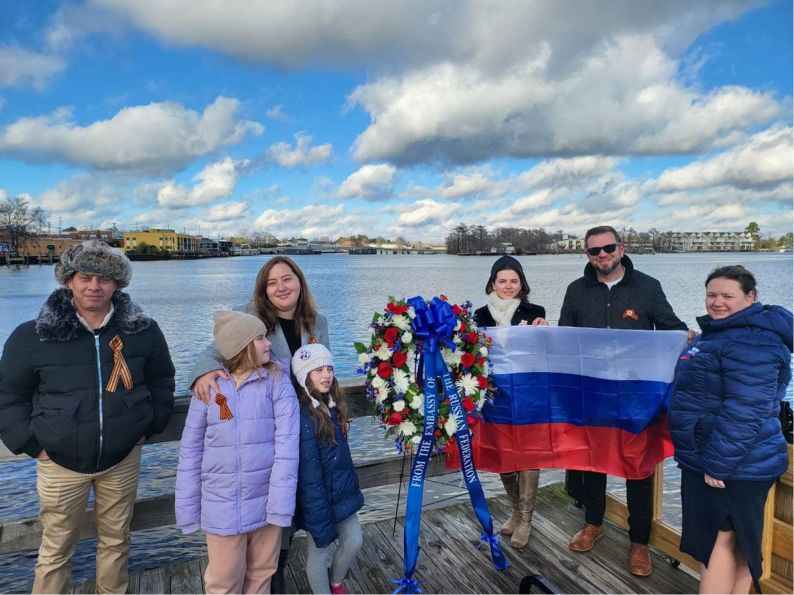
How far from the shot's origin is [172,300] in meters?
41.1

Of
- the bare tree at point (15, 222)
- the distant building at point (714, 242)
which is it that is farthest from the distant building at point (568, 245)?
the bare tree at point (15, 222)

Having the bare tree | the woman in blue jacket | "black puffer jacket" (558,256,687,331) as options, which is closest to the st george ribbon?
"black puffer jacket" (558,256,687,331)

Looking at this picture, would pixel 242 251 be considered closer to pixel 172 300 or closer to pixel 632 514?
pixel 172 300

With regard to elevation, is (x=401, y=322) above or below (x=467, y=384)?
above

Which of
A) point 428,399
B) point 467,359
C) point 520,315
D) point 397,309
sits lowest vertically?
point 428,399

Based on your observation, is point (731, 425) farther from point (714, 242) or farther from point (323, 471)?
point (714, 242)

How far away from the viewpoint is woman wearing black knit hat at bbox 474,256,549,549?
156 inches

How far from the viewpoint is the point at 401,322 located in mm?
3348

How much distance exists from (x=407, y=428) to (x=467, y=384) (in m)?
0.48

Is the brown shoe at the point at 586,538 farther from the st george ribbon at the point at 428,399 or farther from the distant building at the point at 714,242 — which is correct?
the distant building at the point at 714,242

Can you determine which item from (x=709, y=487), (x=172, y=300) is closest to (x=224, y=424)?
(x=709, y=487)

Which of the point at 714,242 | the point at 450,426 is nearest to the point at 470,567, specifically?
the point at 450,426

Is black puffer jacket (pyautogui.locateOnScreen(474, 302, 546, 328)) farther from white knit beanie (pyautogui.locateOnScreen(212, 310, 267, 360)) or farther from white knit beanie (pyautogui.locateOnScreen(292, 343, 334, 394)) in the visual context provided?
white knit beanie (pyautogui.locateOnScreen(212, 310, 267, 360))

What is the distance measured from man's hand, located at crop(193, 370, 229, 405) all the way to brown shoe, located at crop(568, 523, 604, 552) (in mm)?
2751
